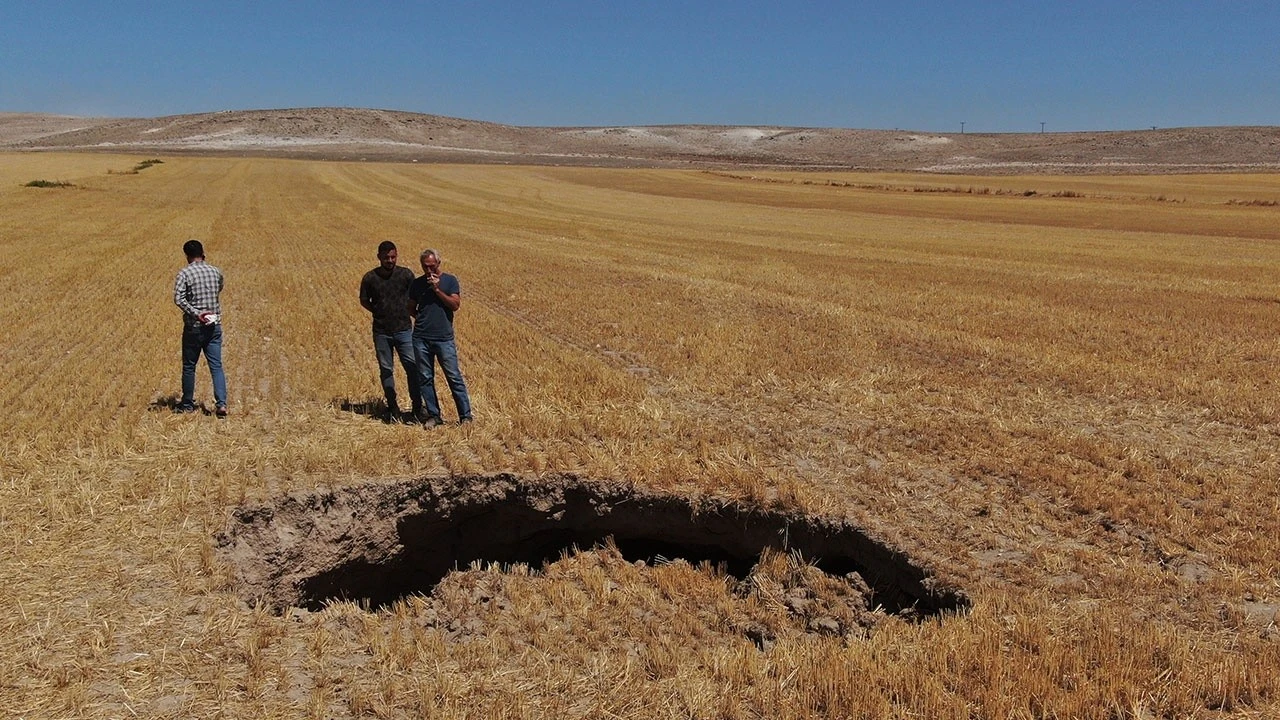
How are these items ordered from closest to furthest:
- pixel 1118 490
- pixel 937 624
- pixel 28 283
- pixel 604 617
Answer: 1. pixel 937 624
2. pixel 604 617
3. pixel 1118 490
4. pixel 28 283

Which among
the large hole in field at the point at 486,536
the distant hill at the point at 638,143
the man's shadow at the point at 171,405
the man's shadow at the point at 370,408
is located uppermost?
the distant hill at the point at 638,143

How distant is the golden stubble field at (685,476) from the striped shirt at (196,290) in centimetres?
119

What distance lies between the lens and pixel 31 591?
5.00 m

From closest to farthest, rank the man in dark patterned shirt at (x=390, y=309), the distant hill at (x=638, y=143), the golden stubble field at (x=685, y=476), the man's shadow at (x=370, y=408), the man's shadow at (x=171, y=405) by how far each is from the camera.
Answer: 1. the golden stubble field at (x=685, y=476)
2. the man in dark patterned shirt at (x=390, y=309)
3. the man's shadow at (x=370, y=408)
4. the man's shadow at (x=171, y=405)
5. the distant hill at (x=638, y=143)

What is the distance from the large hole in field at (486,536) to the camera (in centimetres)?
610

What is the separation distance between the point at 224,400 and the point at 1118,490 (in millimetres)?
8829

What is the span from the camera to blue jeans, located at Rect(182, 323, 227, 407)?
8.29 meters

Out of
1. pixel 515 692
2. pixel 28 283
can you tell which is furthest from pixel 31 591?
pixel 28 283

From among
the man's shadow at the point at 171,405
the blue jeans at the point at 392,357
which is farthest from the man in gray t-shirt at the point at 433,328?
the man's shadow at the point at 171,405

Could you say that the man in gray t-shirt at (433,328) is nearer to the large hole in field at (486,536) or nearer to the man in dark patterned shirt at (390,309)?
the man in dark patterned shirt at (390,309)

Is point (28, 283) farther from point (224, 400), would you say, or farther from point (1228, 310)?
point (1228, 310)

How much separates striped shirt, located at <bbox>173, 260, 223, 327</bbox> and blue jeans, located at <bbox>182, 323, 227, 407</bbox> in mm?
117

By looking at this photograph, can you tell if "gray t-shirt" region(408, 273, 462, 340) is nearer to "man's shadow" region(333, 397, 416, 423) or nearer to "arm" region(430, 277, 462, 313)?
"arm" region(430, 277, 462, 313)

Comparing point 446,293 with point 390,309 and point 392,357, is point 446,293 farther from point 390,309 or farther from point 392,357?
point 392,357
